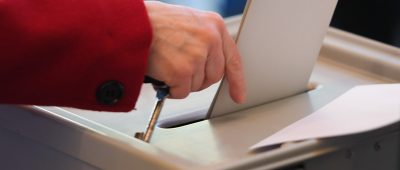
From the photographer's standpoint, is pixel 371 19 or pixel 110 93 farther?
pixel 371 19

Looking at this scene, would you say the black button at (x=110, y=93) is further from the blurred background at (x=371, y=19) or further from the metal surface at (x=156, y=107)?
the blurred background at (x=371, y=19)

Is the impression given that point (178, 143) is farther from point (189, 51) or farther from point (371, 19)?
point (371, 19)

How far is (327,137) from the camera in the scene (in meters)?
0.64

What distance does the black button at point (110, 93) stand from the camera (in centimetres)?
64

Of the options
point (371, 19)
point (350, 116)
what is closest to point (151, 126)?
point (350, 116)

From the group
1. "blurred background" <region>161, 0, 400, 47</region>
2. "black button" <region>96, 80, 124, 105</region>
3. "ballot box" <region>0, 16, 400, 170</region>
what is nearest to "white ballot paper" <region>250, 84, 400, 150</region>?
"ballot box" <region>0, 16, 400, 170</region>

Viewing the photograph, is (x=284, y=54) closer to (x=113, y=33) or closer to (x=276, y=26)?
(x=276, y=26)

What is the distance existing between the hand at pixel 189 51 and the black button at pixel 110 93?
1.4 inches

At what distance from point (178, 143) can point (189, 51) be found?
9 centimetres

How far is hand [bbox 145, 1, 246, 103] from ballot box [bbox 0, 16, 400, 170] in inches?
1.8

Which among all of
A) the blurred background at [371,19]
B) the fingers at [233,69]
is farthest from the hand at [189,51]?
the blurred background at [371,19]

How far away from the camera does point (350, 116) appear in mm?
695

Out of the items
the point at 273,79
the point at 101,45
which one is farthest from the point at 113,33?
the point at 273,79

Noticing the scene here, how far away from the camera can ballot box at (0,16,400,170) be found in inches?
24.3
